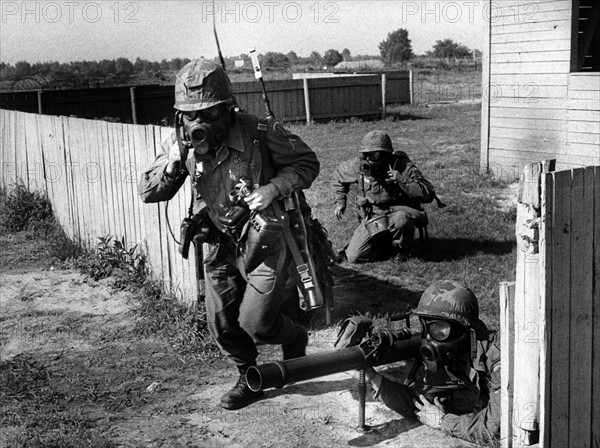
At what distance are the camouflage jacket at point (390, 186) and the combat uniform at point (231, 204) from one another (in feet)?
11.2

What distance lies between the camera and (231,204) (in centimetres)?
516

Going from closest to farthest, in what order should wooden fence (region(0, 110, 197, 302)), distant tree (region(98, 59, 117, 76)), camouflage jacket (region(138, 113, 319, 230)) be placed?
camouflage jacket (region(138, 113, 319, 230))
wooden fence (region(0, 110, 197, 302))
distant tree (region(98, 59, 117, 76))

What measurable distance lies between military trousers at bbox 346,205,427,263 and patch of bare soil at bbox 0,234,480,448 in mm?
1060

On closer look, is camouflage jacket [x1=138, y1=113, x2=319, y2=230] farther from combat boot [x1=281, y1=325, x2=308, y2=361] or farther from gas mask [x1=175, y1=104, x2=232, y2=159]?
combat boot [x1=281, y1=325, x2=308, y2=361]

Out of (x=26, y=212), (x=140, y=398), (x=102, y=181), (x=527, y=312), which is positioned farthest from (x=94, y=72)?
(x=527, y=312)

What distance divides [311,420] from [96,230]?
4820 mm

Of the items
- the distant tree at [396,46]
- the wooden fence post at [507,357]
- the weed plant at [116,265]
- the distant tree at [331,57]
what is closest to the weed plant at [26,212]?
the weed plant at [116,265]

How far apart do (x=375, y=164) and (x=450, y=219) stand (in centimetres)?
196

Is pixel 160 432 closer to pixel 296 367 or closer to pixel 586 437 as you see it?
pixel 296 367

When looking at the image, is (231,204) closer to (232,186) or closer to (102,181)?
(232,186)

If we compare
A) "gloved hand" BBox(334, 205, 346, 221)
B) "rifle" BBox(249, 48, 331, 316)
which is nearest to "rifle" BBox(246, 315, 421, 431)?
"rifle" BBox(249, 48, 331, 316)

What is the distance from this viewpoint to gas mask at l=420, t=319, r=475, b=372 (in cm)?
475

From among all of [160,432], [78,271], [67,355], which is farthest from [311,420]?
[78,271]

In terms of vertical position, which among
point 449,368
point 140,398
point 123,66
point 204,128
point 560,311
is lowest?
point 140,398
